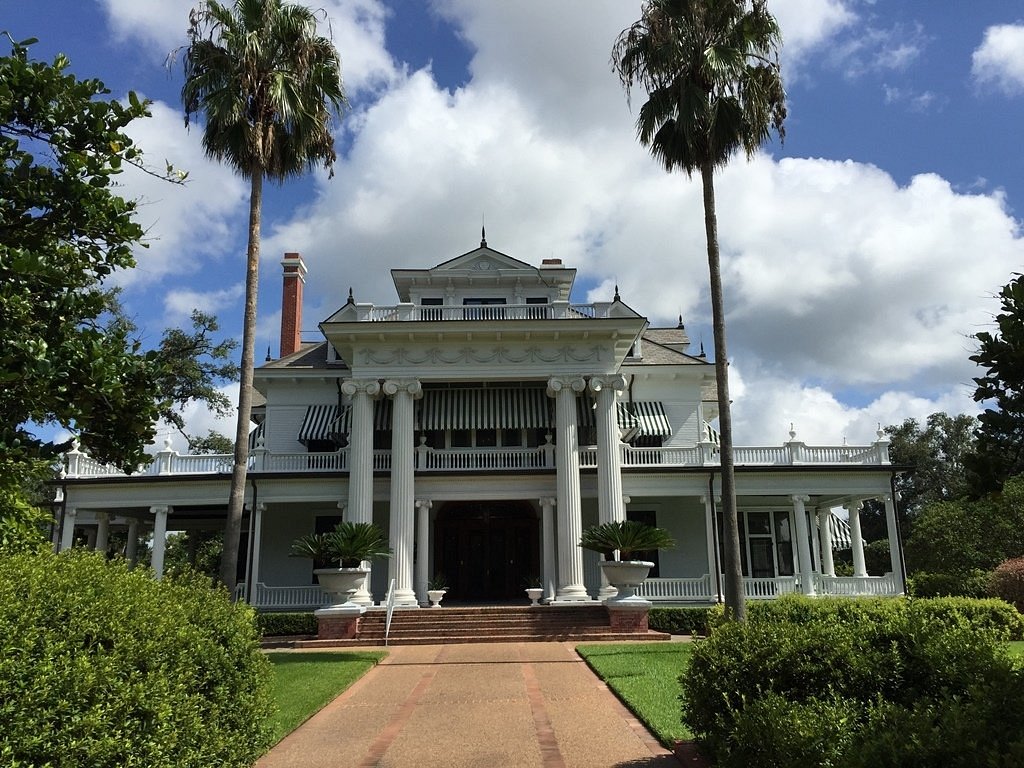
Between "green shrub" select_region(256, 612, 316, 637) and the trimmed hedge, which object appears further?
"green shrub" select_region(256, 612, 316, 637)

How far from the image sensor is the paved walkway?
786 centimetres

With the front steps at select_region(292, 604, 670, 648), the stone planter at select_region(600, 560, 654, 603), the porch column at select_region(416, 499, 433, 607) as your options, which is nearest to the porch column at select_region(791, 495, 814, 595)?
the front steps at select_region(292, 604, 670, 648)

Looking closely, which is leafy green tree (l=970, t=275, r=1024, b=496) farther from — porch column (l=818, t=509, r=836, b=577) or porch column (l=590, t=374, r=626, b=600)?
porch column (l=818, t=509, r=836, b=577)

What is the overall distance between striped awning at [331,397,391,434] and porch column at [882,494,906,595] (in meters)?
17.1

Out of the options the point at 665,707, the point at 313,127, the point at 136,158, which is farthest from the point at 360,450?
the point at 136,158

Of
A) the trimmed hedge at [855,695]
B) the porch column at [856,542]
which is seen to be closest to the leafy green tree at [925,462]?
the porch column at [856,542]

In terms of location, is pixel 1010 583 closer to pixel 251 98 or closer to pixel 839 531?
pixel 839 531

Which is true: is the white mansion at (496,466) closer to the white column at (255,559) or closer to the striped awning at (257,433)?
the white column at (255,559)

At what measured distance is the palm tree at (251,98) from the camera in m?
19.3

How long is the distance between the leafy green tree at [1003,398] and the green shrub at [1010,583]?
22635 millimetres

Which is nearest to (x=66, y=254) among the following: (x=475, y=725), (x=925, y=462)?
(x=475, y=725)

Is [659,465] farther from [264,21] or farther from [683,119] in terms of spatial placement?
[264,21]

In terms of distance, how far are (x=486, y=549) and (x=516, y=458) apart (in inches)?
149

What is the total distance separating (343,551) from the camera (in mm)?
19734
